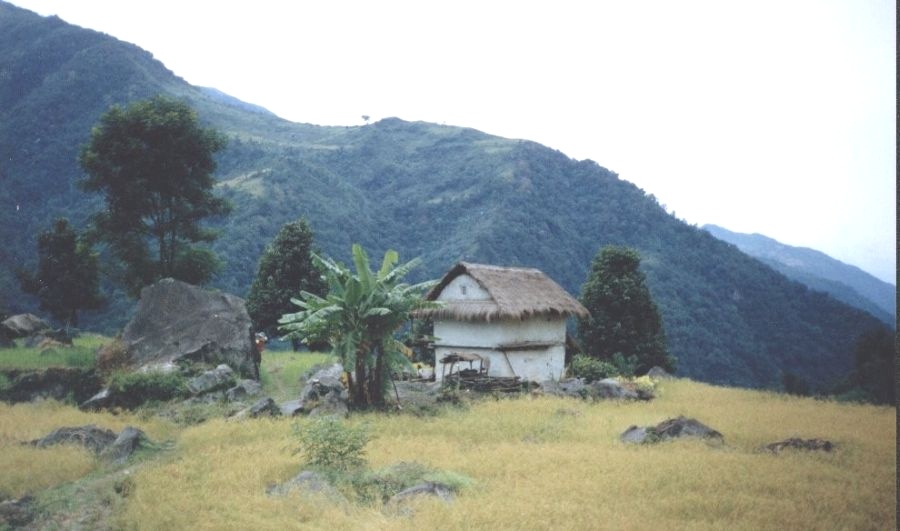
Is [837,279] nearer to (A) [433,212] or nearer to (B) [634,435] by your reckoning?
(A) [433,212]

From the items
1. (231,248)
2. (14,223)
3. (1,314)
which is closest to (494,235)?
(231,248)

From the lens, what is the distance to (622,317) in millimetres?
36125

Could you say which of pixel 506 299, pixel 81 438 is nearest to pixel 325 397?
pixel 81 438

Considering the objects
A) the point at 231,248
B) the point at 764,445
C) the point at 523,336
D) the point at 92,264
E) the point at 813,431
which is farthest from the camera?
the point at 231,248

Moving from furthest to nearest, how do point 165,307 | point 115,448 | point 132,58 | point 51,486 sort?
1. point 132,58
2. point 165,307
3. point 115,448
4. point 51,486

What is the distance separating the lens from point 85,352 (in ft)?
75.6

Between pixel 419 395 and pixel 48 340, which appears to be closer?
pixel 419 395

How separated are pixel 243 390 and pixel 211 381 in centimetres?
110

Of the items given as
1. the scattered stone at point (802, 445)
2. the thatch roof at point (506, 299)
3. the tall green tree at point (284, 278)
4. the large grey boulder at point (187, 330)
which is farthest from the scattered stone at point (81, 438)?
the tall green tree at point (284, 278)

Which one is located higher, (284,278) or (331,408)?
(284,278)

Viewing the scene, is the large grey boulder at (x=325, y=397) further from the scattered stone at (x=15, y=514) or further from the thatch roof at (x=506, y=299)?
the scattered stone at (x=15, y=514)

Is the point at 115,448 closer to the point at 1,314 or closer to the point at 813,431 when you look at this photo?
the point at 813,431

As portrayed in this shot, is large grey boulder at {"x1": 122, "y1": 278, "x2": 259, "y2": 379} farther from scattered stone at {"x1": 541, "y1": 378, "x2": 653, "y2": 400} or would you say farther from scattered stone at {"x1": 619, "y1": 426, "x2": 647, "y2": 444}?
scattered stone at {"x1": 619, "y1": 426, "x2": 647, "y2": 444}

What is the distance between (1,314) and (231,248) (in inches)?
1387
